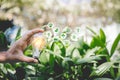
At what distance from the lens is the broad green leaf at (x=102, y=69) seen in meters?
2.35

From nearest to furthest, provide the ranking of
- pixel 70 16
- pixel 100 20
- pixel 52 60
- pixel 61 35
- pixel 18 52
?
pixel 18 52
pixel 52 60
pixel 61 35
pixel 70 16
pixel 100 20

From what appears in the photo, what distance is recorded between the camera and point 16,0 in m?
12.4

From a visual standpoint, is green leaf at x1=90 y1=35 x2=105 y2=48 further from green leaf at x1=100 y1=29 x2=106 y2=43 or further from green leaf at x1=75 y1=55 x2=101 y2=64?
green leaf at x1=75 y1=55 x2=101 y2=64

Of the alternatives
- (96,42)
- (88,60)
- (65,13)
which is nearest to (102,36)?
(96,42)

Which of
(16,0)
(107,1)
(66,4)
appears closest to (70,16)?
(66,4)

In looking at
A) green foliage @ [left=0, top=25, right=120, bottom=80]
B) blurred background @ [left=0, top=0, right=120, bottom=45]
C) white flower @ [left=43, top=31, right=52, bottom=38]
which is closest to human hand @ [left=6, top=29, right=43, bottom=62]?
green foliage @ [left=0, top=25, right=120, bottom=80]

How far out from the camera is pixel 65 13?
15352 mm

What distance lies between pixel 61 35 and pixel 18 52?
48 cm

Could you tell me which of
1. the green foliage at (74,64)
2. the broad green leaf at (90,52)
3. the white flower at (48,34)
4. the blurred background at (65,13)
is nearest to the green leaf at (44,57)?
the green foliage at (74,64)

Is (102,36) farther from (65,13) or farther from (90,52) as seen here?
(65,13)

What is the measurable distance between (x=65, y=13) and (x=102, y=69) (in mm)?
13079

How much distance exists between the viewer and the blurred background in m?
13.2

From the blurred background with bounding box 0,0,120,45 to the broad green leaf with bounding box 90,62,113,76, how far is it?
930 cm

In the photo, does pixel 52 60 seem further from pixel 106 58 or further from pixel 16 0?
pixel 16 0
